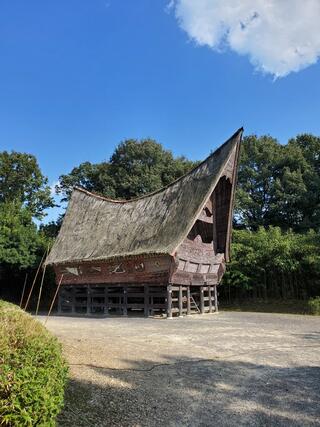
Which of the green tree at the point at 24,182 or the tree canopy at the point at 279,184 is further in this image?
the green tree at the point at 24,182

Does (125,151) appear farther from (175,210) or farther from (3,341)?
(3,341)

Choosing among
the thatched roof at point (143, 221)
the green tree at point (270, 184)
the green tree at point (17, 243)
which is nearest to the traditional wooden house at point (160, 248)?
the thatched roof at point (143, 221)

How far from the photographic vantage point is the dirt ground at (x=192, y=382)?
448cm

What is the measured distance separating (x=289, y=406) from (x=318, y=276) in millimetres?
17061

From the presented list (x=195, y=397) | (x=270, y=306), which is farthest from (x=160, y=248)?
(x=195, y=397)

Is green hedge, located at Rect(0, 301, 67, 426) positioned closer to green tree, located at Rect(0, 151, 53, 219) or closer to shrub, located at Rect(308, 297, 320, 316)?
shrub, located at Rect(308, 297, 320, 316)

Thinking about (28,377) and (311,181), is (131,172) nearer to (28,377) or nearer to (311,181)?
(311,181)

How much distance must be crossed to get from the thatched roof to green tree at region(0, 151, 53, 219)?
17.1m

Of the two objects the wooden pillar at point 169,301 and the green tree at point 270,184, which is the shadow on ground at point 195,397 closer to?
the wooden pillar at point 169,301

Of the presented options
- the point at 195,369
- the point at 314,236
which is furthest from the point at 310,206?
the point at 195,369

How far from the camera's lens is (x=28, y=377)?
318 cm

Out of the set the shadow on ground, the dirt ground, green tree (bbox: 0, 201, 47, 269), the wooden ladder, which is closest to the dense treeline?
green tree (bbox: 0, 201, 47, 269)

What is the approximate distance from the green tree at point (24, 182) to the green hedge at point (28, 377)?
119 feet

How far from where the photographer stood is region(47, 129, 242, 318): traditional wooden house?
16.8 meters
